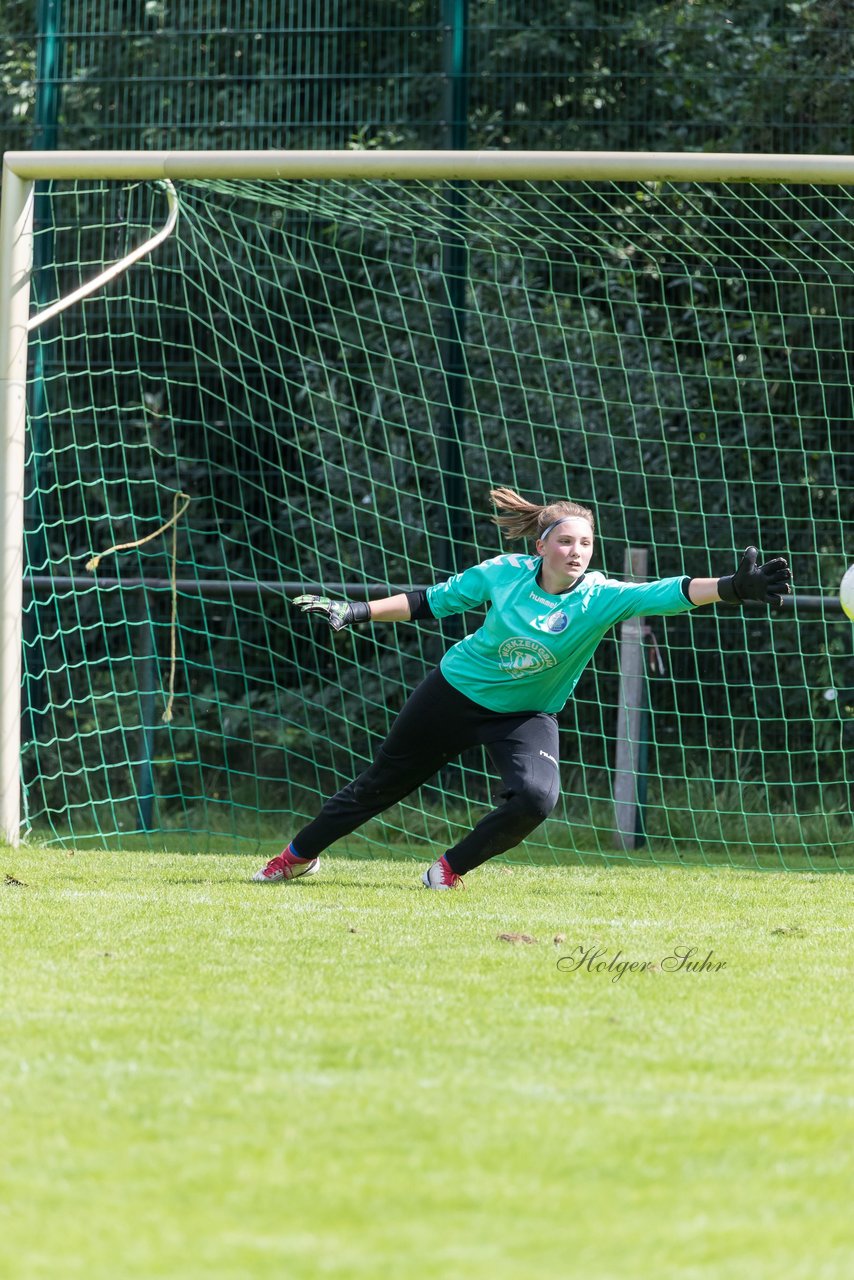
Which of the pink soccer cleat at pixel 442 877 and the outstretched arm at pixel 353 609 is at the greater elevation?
the outstretched arm at pixel 353 609

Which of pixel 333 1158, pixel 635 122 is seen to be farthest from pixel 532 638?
pixel 635 122

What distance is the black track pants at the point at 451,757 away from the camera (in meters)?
5.78

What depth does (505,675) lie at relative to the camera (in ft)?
19.6

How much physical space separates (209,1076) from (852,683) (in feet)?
20.0

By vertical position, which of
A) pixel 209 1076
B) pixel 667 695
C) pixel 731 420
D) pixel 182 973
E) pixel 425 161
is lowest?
pixel 667 695

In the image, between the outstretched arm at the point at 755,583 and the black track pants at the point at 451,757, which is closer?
the outstretched arm at the point at 755,583

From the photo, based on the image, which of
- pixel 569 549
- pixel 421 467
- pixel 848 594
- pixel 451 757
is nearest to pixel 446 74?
pixel 421 467

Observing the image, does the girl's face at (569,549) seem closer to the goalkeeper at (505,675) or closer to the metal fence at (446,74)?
the goalkeeper at (505,675)

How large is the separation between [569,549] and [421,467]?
2.85m

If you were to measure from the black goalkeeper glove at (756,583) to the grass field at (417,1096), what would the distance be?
109 cm

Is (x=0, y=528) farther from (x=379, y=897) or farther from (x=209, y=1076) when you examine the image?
(x=209, y=1076)

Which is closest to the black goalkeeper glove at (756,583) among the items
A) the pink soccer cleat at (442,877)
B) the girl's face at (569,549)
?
the girl's face at (569,549)

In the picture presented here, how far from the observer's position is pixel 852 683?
868 centimetres

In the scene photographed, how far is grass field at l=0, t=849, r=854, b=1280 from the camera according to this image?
2.42 m
